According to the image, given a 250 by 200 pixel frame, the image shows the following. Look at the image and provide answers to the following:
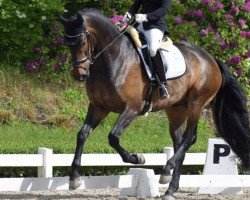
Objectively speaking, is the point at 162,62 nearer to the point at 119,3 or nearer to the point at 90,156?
the point at 90,156

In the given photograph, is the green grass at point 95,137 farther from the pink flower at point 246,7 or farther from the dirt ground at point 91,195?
the pink flower at point 246,7

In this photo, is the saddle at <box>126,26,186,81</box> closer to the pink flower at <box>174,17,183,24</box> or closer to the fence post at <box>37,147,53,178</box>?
the fence post at <box>37,147,53,178</box>

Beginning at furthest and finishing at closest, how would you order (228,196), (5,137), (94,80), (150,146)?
(5,137), (150,146), (228,196), (94,80)

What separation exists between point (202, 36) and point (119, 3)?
1.80m

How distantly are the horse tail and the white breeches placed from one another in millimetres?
1361

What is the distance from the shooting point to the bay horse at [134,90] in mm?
8734

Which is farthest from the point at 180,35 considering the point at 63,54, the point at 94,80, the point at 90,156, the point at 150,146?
the point at 94,80

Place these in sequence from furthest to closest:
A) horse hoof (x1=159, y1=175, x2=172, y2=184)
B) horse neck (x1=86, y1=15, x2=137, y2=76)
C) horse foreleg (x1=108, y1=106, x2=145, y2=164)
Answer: horse hoof (x1=159, y1=175, x2=172, y2=184), horse neck (x1=86, y1=15, x2=137, y2=76), horse foreleg (x1=108, y1=106, x2=145, y2=164)

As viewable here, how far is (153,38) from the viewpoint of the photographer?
9297 mm

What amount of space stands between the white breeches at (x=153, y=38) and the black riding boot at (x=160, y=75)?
0.09 m

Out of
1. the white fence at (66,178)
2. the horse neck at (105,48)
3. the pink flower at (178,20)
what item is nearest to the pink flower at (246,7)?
the pink flower at (178,20)

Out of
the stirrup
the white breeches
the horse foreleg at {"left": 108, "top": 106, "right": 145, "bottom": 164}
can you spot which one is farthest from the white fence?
the white breeches

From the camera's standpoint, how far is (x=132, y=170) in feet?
30.7

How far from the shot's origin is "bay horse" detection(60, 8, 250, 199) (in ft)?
28.7
